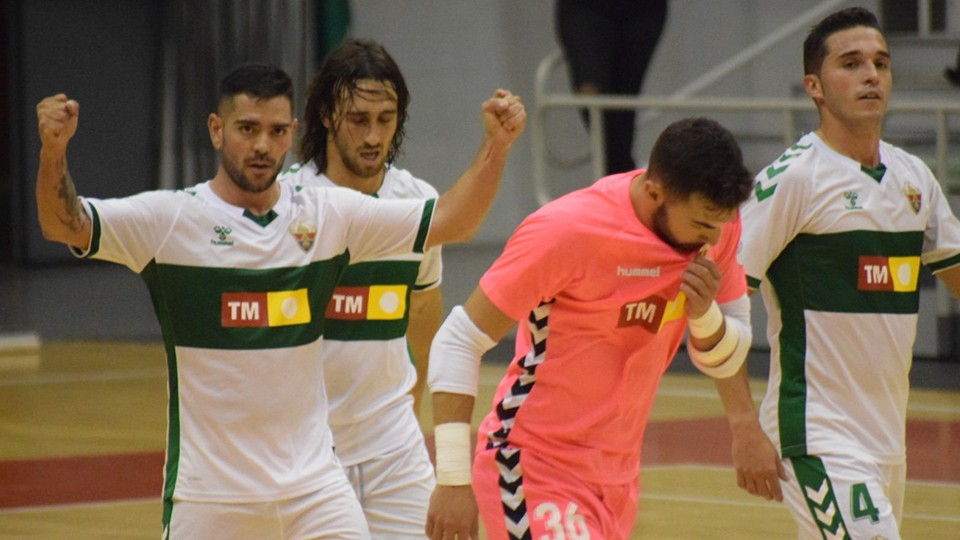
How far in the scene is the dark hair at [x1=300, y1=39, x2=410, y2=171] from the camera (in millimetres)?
6109

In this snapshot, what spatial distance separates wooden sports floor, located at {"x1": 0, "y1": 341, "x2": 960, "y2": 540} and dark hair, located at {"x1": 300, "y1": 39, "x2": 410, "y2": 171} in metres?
2.48

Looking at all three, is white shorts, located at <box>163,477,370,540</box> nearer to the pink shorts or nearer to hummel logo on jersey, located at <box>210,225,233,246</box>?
the pink shorts

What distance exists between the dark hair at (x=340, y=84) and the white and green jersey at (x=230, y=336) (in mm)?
1104

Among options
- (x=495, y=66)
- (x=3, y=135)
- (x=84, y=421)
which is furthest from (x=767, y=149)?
(x=3, y=135)

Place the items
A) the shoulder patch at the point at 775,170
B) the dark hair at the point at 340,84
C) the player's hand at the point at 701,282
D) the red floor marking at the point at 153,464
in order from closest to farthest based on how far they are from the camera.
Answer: the player's hand at the point at 701,282, the shoulder patch at the point at 775,170, the dark hair at the point at 340,84, the red floor marking at the point at 153,464

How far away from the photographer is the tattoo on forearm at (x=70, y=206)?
15.4ft

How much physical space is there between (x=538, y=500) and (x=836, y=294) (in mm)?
1277

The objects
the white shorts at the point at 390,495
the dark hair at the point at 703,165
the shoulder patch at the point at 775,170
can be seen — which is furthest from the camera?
the white shorts at the point at 390,495

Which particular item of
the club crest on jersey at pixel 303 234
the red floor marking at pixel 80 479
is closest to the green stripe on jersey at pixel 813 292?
the club crest on jersey at pixel 303 234

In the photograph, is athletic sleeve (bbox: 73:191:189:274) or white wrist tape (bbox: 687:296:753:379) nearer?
white wrist tape (bbox: 687:296:753:379)

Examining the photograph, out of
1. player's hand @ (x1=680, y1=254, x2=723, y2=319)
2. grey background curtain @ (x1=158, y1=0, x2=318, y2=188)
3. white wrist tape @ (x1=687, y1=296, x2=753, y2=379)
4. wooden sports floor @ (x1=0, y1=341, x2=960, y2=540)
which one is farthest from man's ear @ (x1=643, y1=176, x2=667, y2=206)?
grey background curtain @ (x1=158, y1=0, x2=318, y2=188)

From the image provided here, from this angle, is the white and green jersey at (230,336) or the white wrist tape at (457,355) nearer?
the white wrist tape at (457,355)

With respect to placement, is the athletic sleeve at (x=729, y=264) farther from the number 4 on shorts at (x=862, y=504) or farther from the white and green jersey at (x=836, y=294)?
the number 4 on shorts at (x=862, y=504)

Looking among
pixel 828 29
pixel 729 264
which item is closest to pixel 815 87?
pixel 828 29
